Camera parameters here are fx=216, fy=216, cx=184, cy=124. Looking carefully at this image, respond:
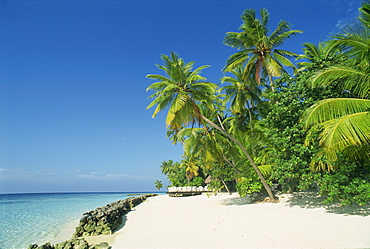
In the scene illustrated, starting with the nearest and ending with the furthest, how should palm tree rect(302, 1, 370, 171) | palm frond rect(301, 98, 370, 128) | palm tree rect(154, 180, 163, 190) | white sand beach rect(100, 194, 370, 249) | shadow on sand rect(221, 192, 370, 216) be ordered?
white sand beach rect(100, 194, 370, 249)
palm tree rect(302, 1, 370, 171)
palm frond rect(301, 98, 370, 128)
shadow on sand rect(221, 192, 370, 216)
palm tree rect(154, 180, 163, 190)

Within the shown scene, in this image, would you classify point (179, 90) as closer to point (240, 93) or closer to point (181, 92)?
point (181, 92)

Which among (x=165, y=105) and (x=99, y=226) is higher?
(x=165, y=105)

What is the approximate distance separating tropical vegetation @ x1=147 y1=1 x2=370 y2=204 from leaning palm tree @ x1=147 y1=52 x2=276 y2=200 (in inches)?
2.2

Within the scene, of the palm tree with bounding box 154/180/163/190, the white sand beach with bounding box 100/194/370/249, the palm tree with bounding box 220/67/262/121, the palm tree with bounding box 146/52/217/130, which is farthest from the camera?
the palm tree with bounding box 154/180/163/190

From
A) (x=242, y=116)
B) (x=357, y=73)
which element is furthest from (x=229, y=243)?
(x=242, y=116)

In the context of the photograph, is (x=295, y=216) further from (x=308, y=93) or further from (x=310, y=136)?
(x=308, y=93)

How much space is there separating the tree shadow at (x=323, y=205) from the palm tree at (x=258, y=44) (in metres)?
7.32

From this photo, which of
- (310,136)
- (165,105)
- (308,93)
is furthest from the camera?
(165,105)

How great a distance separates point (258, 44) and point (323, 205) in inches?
385

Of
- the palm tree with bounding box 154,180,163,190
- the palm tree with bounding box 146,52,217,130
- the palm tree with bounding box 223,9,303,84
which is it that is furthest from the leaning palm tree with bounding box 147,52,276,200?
the palm tree with bounding box 154,180,163,190

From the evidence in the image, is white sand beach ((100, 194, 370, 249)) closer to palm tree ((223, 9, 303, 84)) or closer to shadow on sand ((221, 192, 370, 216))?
shadow on sand ((221, 192, 370, 216))

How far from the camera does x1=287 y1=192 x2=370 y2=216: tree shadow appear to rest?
26.7 ft

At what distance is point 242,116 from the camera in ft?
62.7

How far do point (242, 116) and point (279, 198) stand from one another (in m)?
7.97
